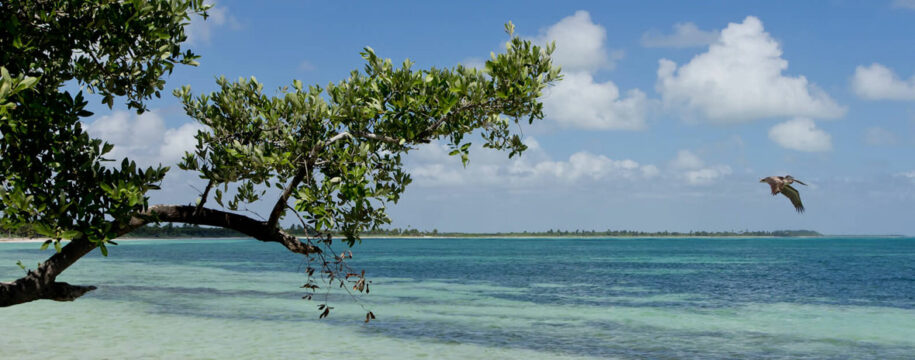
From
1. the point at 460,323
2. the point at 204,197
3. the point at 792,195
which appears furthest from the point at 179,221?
the point at 460,323

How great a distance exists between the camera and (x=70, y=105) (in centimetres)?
831

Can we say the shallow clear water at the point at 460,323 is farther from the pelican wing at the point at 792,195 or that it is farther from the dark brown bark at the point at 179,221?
the pelican wing at the point at 792,195

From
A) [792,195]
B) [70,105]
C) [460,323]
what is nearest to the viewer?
[70,105]

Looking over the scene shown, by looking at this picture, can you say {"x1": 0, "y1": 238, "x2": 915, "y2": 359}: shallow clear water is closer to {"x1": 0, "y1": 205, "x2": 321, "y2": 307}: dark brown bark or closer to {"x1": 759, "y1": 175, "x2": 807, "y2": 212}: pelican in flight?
{"x1": 0, "y1": 205, "x2": 321, "y2": 307}: dark brown bark

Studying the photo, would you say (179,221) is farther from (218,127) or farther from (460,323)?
(460,323)

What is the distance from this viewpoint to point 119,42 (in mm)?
8328

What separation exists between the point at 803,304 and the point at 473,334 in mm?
24442

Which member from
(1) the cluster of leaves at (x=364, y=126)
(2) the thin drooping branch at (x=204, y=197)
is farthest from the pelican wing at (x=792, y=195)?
(2) the thin drooping branch at (x=204, y=197)

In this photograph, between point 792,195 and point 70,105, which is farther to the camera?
point 792,195

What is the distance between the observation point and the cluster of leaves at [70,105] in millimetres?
7641

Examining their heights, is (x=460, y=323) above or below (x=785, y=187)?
below

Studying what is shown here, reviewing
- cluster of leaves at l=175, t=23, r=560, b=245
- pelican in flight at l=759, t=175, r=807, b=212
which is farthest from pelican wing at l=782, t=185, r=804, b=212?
cluster of leaves at l=175, t=23, r=560, b=245

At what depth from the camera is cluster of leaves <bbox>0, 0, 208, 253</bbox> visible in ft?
25.1

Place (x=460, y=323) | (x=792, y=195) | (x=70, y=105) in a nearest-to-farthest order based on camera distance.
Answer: (x=70, y=105), (x=792, y=195), (x=460, y=323)
